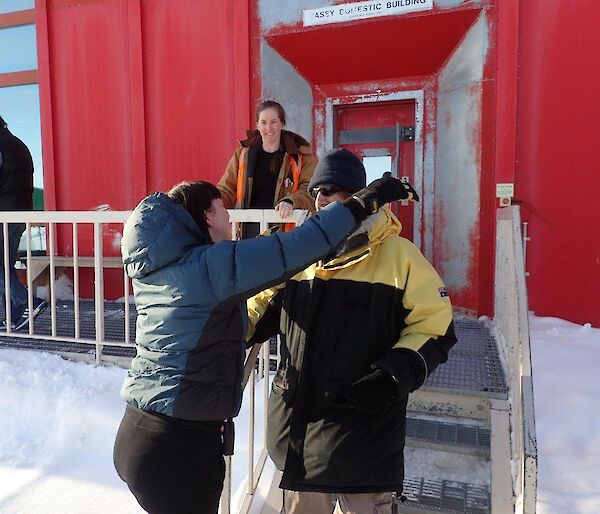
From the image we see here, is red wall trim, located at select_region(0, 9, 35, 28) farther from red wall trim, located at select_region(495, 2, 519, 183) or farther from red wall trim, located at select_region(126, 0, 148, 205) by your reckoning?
red wall trim, located at select_region(495, 2, 519, 183)

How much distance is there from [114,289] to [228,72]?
2.72 meters

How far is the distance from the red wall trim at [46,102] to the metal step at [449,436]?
495cm

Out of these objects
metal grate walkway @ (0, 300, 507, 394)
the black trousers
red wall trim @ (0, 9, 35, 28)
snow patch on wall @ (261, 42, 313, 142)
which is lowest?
metal grate walkway @ (0, 300, 507, 394)

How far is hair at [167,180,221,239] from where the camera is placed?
140cm

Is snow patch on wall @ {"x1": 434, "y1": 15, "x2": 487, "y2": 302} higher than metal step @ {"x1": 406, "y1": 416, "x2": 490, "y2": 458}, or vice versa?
snow patch on wall @ {"x1": 434, "y1": 15, "x2": 487, "y2": 302}

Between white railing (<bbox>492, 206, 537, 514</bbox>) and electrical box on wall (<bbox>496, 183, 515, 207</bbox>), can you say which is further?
electrical box on wall (<bbox>496, 183, 515, 207</bbox>)

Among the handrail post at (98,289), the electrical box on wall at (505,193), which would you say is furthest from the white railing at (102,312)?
the electrical box on wall at (505,193)

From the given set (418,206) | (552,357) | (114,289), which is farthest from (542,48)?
(114,289)

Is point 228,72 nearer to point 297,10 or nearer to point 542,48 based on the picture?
point 297,10

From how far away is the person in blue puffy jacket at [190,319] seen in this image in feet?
4.25

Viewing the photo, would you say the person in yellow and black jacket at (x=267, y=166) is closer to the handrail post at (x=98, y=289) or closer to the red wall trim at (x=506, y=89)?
the handrail post at (x=98, y=289)

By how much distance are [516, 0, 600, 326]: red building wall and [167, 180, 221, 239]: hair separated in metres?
3.59

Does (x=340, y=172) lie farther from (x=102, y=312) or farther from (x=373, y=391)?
(x=102, y=312)

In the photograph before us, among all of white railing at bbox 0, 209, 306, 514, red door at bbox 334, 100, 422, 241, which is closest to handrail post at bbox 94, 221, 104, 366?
white railing at bbox 0, 209, 306, 514
